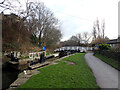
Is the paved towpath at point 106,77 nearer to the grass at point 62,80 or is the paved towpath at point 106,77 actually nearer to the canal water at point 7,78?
the grass at point 62,80

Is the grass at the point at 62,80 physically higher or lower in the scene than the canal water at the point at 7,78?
higher

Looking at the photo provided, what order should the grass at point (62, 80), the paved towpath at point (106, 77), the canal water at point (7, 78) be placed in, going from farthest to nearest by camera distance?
the canal water at point (7, 78) → the paved towpath at point (106, 77) → the grass at point (62, 80)

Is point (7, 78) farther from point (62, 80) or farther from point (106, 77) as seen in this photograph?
point (106, 77)

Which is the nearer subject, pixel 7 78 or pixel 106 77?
pixel 106 77

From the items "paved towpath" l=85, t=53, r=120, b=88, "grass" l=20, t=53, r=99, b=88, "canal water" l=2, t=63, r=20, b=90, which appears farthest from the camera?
"canal water" l=2, t=63, r=20, b=90

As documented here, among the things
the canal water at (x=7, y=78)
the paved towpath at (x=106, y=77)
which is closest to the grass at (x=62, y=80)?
the paved towpath at (x=106, y=77)

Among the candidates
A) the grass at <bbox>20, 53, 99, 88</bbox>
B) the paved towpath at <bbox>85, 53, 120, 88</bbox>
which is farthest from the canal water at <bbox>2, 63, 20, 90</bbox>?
the paved towpath at <bbox>85, 53, 120, 88</bbox>

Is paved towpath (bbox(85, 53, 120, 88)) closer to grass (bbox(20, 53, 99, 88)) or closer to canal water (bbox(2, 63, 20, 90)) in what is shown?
grass (bbox(20, 53, 99, 88))

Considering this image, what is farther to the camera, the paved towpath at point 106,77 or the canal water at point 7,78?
the canal water at point 7,78

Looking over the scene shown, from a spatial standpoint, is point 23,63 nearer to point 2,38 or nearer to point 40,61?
point 40,61

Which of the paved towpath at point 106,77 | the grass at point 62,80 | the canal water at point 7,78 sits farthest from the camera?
the canal water at point 7,78

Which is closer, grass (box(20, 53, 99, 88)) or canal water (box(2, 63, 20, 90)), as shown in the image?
grass (box(20, 53, 99, 88))

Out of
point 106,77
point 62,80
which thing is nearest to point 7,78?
point 62,80

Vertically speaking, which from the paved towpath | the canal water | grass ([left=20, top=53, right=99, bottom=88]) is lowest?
the canal water
